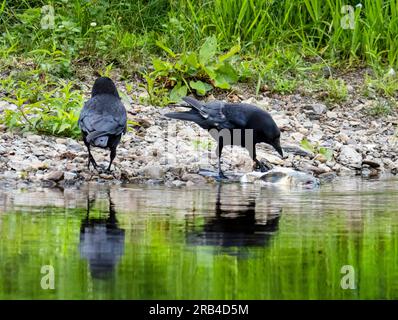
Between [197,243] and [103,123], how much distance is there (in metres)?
3.19

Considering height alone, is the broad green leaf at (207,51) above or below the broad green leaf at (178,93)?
above

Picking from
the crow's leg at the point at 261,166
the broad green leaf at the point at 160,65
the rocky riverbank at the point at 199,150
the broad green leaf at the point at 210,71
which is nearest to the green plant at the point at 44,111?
the rocky riverbank at the point at 199,150

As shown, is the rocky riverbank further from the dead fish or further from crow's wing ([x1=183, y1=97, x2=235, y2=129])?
the dead fish

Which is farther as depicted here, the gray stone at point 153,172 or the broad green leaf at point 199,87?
the broad green leaf at point 199,87

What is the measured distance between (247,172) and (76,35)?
354 cm

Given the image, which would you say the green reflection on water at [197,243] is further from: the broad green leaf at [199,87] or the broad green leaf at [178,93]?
the broad green leaf at [199,87]

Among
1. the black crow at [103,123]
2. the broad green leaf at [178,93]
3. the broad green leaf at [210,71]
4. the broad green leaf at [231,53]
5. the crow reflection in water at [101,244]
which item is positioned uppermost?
the broad green leaf at [231,53]

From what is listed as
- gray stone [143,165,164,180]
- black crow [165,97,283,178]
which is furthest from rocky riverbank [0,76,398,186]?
black crow [165,97,283,178]

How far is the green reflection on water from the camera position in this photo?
6078 mm

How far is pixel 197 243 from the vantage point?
23.8 ft

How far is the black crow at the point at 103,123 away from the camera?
396 inches

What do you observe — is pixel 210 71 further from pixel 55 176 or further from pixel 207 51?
pixel 55 176

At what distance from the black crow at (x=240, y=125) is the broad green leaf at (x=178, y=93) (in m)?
1.66
